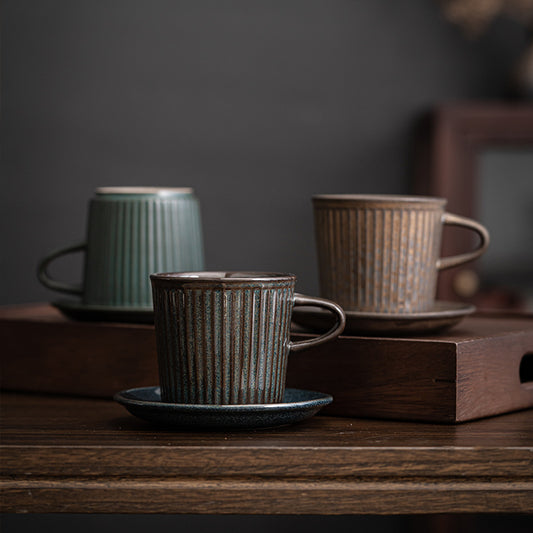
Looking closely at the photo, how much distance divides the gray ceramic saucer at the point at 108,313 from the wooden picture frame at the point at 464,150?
1.49 meters

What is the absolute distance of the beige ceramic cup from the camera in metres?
0.82

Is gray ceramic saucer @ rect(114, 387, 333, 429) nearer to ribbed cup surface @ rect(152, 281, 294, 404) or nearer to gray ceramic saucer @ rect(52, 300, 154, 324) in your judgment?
ribbed cup surface @ rect(152, 281, 294, 404)

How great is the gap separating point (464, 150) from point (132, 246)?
156cm

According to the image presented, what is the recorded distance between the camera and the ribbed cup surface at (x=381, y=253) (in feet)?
2.68

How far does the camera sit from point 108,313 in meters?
0.91

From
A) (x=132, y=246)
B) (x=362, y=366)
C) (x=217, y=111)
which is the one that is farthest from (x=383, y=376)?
(x=217, y=111)

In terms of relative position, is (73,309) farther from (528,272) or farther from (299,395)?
(528,272)

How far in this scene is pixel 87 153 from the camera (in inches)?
96.8

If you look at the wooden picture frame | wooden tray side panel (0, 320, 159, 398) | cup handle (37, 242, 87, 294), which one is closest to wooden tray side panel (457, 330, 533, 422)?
wooden tray side panel (0, 320, 159, 398)

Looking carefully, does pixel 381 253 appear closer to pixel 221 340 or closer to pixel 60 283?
pixel 221 340

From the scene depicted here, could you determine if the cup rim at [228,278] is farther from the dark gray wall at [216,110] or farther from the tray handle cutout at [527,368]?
the dark gray wall at [216,110]

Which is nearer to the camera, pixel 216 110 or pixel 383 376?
pixel 383 376

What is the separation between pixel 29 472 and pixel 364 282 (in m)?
0.34

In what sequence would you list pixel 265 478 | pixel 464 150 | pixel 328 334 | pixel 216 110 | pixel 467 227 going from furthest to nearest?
1. pixel 216 110
2. pixel 464 150
3. pixel 467 227
4. pixel 328 334
5. pixel 265 478
